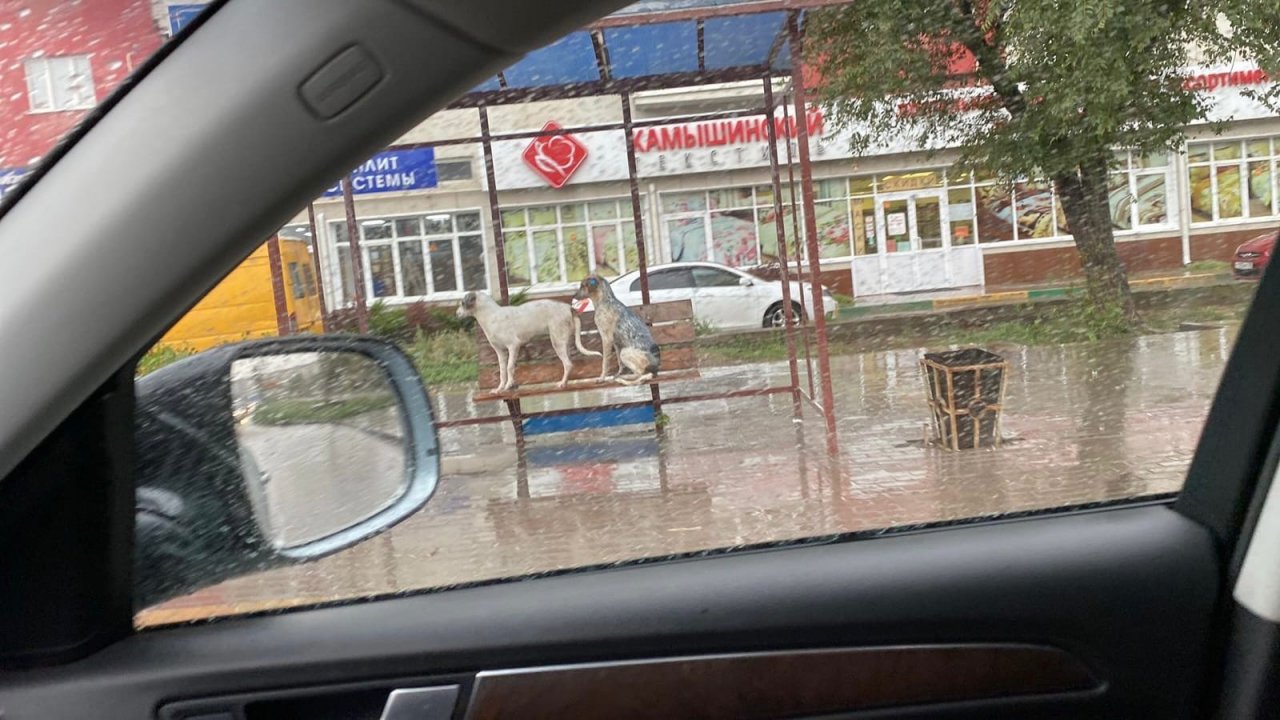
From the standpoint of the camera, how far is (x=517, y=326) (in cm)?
322

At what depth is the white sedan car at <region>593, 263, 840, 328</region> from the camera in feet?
11.1

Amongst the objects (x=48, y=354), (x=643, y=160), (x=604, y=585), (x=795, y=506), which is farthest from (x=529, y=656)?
(x=643, y=160)

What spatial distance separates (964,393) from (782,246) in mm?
1138

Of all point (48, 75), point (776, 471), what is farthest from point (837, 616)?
point (48, 75)

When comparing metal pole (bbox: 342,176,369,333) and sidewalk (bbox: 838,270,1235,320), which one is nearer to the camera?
metal pole (bbox: 342,176,369,333)

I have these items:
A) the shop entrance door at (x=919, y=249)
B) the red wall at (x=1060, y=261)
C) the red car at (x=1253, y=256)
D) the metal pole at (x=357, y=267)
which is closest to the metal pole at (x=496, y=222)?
the metal pole at (x=357, y=267)

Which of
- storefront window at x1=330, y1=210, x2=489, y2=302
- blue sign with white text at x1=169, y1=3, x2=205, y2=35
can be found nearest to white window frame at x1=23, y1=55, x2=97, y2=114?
blue sign with white text at x1=169, y1=3, x2=205, y2=35

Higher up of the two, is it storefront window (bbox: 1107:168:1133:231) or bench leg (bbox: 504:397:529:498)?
storefront window (bbox: 1107:168:1133:231)

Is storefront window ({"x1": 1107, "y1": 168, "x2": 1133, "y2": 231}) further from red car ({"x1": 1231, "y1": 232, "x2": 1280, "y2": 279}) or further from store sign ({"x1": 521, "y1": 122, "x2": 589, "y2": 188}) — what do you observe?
store sign ({"x1": 521, "y1": 122, "x2": 589, "y2": 188})

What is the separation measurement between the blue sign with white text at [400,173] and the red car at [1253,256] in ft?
5.25

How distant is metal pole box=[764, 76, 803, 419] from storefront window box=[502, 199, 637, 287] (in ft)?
1.64

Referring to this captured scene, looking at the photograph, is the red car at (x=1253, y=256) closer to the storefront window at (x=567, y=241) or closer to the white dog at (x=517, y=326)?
the storefront window at (x=567, y=241)

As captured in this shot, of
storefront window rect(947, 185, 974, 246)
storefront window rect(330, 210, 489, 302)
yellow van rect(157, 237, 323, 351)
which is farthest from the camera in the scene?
storefront window rect(947, 185, 974, 246)

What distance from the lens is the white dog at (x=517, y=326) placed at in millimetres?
2916
